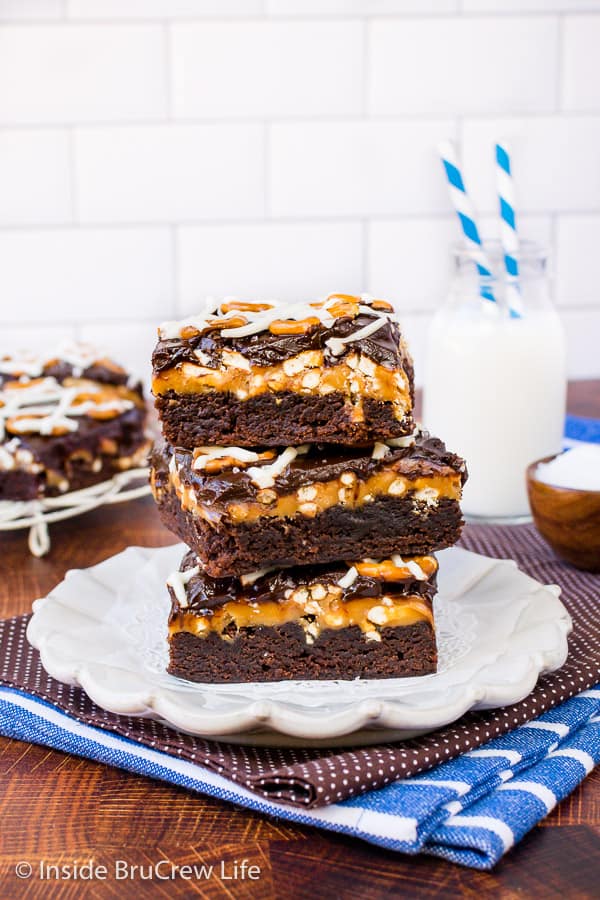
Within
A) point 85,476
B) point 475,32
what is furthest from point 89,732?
point 475,32

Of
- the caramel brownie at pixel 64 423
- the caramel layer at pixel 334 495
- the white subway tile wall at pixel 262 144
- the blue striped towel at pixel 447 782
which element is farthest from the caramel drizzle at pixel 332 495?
the white subway tile wall at pixel 262 144

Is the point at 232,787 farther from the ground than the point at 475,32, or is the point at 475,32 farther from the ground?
the point at 475,32

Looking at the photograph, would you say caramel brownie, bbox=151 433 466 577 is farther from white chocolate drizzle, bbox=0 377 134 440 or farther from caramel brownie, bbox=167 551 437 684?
white chocolate drizzle, bbox=0 377 134 440

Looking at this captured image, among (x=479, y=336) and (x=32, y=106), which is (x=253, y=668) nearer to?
(x=479, y=336)

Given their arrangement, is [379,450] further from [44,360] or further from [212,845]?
[44,360]

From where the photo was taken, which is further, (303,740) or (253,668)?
(253,668)

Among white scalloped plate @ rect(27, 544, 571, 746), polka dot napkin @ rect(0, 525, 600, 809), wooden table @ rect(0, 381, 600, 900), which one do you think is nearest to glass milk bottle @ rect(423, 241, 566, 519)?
white scalloped plate @ rect(27, 544, 571, 746)

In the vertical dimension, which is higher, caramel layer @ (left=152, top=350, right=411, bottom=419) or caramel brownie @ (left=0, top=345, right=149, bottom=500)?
caramel layer @ (left=152, top=350, right=411, bottom=419)

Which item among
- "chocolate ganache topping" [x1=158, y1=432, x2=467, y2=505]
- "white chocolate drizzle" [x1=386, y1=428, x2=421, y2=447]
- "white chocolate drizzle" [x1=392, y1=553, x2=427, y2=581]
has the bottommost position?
"white chocolate drizzle" [x1=392, y1=553, x2=427, y2=581]
